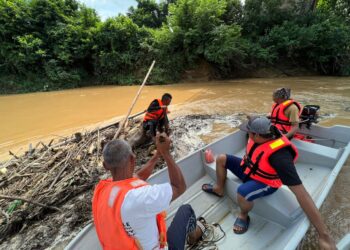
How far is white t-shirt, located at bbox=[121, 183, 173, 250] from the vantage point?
1.27 meters

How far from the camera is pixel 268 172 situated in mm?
2225

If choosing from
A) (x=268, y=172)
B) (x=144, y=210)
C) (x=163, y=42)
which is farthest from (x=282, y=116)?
(x=163, y=42)

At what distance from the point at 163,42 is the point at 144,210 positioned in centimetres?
1488

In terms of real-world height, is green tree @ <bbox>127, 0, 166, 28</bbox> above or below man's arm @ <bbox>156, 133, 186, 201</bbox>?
above

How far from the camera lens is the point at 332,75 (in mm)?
15977

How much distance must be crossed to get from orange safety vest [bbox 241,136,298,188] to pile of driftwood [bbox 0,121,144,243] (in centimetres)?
255

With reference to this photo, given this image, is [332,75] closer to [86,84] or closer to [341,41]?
[341,41]

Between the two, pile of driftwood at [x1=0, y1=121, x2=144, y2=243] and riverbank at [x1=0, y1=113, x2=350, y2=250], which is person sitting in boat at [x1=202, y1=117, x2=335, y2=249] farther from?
pile of driftwood at [x1=0, y1=121, x2=144, y2=243]

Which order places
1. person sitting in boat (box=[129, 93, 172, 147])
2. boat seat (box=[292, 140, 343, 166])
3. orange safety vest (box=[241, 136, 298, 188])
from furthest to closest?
person sitting in boat (box=[129, 93, 172, 147]) → boat seat (box=[292, 140, 343, 166]) → orange safety vest (box=[241, 136, 298, 188])

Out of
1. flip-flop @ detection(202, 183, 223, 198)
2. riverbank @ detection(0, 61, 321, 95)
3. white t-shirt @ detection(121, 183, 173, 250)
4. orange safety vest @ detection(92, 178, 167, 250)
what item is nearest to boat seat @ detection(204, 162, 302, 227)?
flip-flop @ detection(202, 183, 223, 198)

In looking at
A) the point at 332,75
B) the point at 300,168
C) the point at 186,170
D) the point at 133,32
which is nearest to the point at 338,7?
the point at 332,75

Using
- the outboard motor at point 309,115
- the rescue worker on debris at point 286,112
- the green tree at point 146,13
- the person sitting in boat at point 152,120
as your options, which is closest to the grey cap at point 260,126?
the rescue worker on debris at point 286,112

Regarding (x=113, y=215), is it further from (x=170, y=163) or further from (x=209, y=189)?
(x=209, y=189)

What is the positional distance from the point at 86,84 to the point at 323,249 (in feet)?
54.0
